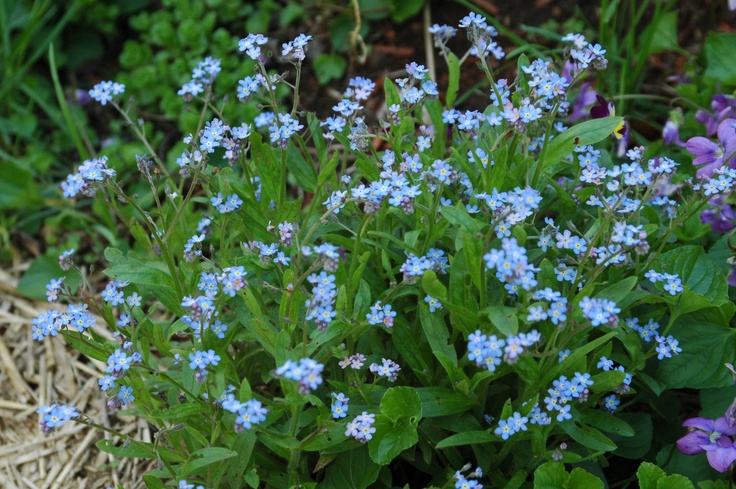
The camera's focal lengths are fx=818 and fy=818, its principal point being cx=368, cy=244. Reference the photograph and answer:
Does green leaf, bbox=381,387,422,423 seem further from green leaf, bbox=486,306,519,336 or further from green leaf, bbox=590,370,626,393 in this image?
green leaf, bbox=590,370,626,393

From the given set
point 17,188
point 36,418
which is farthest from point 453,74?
point 17,188

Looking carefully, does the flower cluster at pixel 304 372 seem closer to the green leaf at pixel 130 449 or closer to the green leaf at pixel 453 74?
the green leaf at pixel 130 449

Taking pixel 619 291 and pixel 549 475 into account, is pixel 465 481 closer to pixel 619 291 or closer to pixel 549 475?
pixel 549 475

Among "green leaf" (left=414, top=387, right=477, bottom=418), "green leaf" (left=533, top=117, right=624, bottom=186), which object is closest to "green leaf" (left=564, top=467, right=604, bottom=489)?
"green leaf" (left=414, top=387, right=477, bottom=418)

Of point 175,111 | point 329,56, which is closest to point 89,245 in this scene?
point 175,111

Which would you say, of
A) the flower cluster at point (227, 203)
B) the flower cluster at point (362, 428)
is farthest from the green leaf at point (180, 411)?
the flower cluster at point (227, 203)

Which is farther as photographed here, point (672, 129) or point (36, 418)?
point (36, 418)

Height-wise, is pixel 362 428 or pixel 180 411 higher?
pixel 180 411
